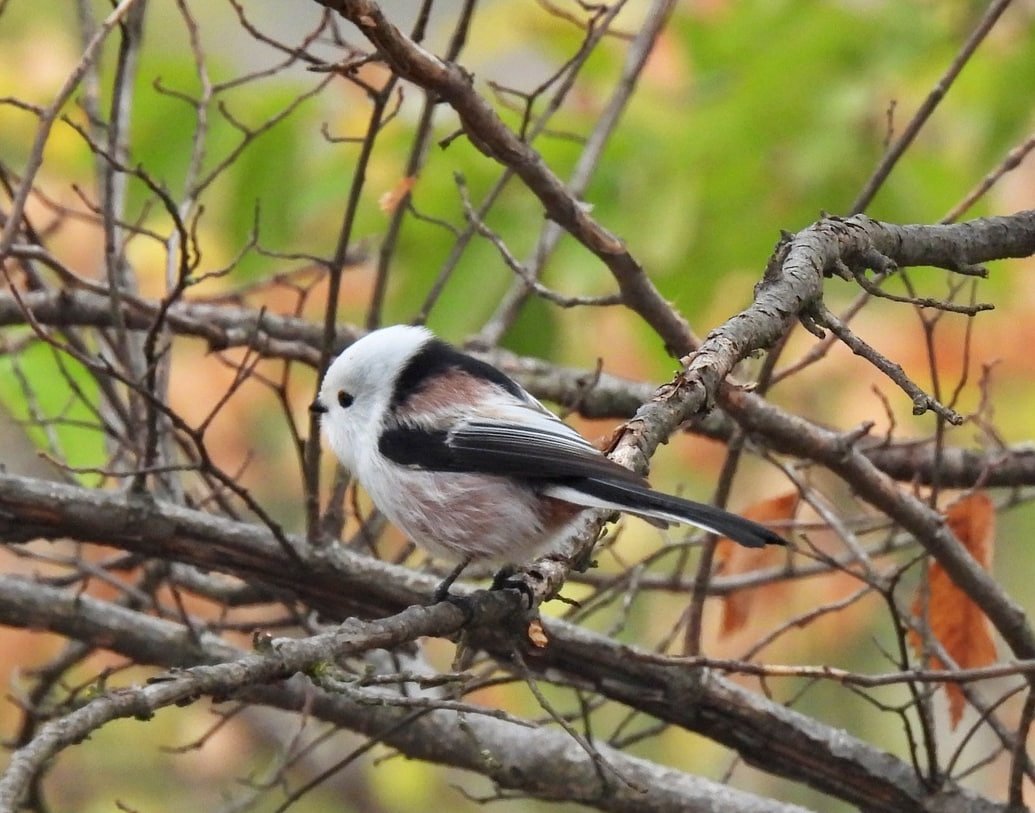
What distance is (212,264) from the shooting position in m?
5.57

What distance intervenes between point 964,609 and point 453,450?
134 centimetres

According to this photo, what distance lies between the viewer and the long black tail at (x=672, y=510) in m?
2.12

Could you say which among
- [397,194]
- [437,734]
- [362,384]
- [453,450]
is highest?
[397,194]

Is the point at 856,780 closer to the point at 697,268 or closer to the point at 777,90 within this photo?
the point at 697,268

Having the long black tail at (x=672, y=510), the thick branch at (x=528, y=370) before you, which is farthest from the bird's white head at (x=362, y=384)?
the long black tail at (x=672, y=510)

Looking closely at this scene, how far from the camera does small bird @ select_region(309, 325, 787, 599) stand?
262 cm

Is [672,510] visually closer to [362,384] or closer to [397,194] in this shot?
[362,384]

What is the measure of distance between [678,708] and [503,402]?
0.84m

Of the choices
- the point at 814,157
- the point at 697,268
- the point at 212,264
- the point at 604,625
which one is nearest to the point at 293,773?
the point at 604,625

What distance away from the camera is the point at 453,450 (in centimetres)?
278

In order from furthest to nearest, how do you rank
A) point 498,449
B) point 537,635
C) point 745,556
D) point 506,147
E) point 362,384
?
point 745,556
point 362,384
point 498,449
point 506,147
point 537,635

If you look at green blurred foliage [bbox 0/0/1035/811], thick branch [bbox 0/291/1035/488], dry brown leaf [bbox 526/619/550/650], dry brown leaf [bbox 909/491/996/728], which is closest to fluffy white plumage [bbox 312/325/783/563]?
dry brown leaf [bbox 526/619/550/650]

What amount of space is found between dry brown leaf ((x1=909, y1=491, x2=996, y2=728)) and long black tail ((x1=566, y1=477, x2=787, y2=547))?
3.31 ft

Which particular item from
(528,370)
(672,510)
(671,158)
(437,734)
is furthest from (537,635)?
(671,158)
